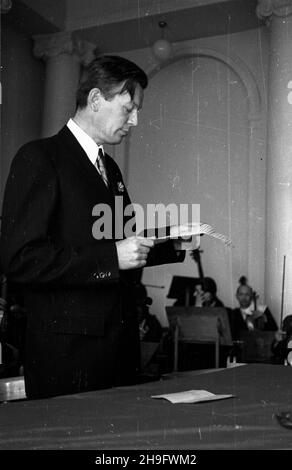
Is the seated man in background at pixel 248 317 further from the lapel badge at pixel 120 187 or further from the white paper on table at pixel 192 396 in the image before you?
the white paper on table at pixel 192 396

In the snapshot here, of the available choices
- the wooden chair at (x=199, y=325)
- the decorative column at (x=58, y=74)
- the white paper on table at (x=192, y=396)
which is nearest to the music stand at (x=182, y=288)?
the wooden chair at (x=199, y=325)

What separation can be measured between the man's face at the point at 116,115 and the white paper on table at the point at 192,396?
859mm

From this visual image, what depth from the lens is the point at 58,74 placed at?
9492 millimetres

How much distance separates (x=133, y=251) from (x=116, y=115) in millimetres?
481

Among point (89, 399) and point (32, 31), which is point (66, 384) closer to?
point (89, 399)

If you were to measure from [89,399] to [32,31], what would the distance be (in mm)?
8613

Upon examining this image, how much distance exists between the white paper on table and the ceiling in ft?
25.6

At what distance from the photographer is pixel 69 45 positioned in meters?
9.38

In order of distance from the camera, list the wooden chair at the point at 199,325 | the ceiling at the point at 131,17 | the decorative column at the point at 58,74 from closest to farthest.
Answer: the wooden chair at the point at 199,325 < the ceiling at the point at 131,17 < the decorative column at the point at 58,74

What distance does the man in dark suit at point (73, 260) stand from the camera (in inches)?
72.9

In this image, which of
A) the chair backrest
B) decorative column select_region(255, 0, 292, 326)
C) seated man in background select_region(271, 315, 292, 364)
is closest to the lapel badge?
seated man in background select_region(271, 315, 292, 364)

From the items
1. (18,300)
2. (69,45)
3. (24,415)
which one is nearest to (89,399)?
(24,415)

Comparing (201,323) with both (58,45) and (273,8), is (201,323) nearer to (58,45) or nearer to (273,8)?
(273,8)

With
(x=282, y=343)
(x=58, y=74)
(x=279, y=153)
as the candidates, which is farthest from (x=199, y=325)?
(x=58, y=74)
